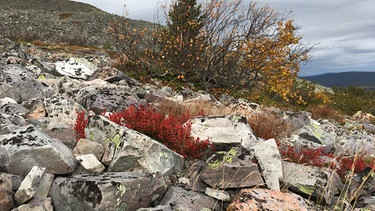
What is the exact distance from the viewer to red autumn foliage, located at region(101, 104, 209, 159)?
16.7 feet

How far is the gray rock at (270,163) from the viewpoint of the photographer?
14.5ft

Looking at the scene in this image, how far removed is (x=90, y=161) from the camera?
4.14 meters

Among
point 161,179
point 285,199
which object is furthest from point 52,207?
point 285,199

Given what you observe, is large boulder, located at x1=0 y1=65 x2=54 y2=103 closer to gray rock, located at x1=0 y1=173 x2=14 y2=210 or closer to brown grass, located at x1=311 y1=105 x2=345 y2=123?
gray rock, located at x1=0 y1=173 x2=14 y2=210

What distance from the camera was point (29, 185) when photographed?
350cm

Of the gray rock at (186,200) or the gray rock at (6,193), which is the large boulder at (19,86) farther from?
the gray rock at (186,200)

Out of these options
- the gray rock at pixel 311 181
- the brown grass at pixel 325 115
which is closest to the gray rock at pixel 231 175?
the gray rock at pixel 311 181

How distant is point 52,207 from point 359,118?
18299mm

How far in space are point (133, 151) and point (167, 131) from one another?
3.30ft

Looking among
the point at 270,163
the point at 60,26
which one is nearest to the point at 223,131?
the point at 270,163

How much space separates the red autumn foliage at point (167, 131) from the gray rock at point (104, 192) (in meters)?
1.42

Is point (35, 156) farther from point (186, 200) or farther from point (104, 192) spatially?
point (186, 200)

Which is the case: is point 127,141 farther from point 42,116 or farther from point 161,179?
point 42,116

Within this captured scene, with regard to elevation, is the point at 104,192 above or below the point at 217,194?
above
